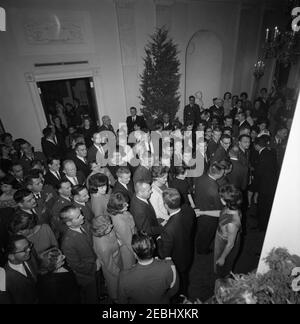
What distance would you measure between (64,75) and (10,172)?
4.20m

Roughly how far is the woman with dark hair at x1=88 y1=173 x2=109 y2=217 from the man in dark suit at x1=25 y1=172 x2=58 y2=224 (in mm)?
773

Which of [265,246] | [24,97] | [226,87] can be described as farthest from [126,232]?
[226,87]

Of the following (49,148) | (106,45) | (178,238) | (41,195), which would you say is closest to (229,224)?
(178,238)

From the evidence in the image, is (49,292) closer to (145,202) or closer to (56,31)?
(145,202)

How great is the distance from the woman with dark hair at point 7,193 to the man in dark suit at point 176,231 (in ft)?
8.21

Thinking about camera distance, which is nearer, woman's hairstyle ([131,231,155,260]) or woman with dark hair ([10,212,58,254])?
woman's hairstyle ([131,231,155,260])

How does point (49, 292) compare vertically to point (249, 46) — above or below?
below

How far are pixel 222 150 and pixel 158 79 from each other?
452 cm

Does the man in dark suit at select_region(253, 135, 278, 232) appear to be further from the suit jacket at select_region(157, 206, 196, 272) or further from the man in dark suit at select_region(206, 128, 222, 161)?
the suit jacket at select_region(157, 206, 196, 272)

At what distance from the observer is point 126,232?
2.91 metres

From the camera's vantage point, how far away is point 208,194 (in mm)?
3396

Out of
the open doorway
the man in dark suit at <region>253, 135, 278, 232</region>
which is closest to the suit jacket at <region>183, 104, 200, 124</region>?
the open doorway

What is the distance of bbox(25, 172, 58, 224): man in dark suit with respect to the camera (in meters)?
3.42

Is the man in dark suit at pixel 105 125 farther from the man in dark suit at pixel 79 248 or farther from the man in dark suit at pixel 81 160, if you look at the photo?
the man in dark suit at pixel 79 248
